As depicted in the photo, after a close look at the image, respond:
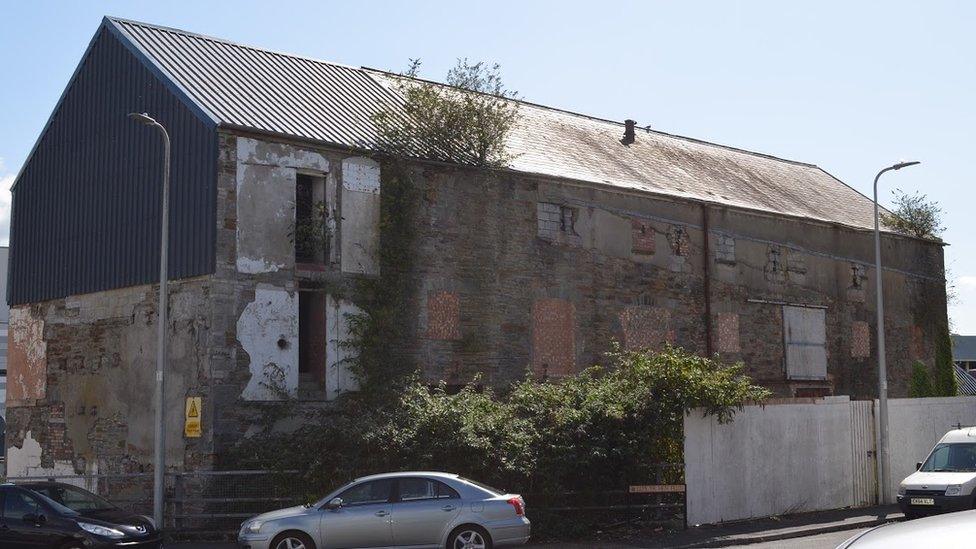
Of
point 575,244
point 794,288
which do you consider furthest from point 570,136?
point 794,288

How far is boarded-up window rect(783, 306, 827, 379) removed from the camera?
108ft

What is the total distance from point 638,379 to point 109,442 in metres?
12.0

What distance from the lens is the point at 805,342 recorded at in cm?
3359

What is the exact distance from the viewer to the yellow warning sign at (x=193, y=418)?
20.6 meters

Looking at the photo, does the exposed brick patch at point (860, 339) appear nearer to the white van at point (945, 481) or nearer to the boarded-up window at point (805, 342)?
the boarded-up window at point (805, 342)

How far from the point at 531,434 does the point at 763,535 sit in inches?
182

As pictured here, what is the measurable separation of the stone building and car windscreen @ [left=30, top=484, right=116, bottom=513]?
4323mm

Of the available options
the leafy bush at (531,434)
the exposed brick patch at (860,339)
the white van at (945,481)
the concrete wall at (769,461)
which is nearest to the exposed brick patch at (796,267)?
the exposed brick patch at (860,339)

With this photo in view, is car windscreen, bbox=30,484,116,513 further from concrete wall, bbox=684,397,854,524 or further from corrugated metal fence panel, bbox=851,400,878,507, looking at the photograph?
corrugated metal fence panel, bbox=851,400,878,507

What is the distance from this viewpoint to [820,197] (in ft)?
127

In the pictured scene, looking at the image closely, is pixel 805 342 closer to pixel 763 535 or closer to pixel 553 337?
pixel 553 337

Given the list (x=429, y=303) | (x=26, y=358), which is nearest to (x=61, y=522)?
(x=429, y=303)

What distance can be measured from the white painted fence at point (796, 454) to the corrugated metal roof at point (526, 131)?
28.3 ft

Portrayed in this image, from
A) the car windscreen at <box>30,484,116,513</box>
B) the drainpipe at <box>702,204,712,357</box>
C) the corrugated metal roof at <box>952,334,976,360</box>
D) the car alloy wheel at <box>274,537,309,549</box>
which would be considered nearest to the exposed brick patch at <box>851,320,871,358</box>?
the drainpipe at <box>702,204,712,357</box>
